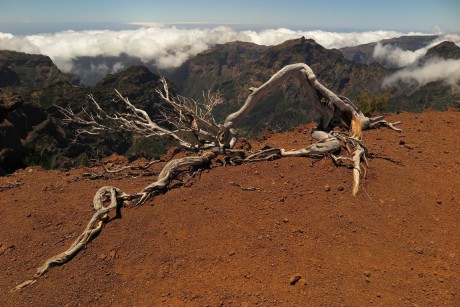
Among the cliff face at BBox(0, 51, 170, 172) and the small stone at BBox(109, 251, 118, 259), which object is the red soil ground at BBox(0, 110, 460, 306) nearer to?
the small stone at BBox(109, 251, 118, 259)

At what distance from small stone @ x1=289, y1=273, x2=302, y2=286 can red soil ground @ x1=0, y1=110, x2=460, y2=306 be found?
0.09 m

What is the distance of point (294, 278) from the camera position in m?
6.43

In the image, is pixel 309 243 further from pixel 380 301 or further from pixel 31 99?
pixel 31 99

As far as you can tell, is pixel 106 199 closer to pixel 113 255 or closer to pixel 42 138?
pixel 113 255

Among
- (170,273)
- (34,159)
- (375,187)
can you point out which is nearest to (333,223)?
(375,187)

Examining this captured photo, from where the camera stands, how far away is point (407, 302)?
19.3 ft

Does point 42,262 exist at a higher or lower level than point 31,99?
higher

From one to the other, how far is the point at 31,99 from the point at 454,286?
219585 millimetres

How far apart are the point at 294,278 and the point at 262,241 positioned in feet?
4.08

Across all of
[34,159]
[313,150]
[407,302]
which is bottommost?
[34,159]

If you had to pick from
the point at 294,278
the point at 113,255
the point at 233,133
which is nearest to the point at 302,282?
the point at 294,278

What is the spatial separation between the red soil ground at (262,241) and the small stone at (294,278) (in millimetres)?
86

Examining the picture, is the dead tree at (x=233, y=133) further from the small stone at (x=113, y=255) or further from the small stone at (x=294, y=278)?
the small stone at (x=294, y=278)

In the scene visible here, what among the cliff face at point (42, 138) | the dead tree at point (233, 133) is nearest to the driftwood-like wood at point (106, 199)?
the dead tree at point (233, 133)
